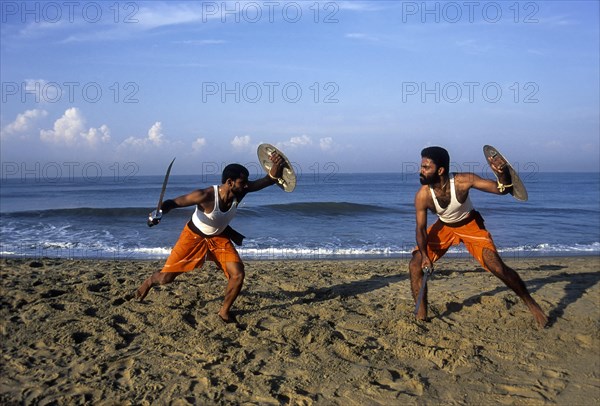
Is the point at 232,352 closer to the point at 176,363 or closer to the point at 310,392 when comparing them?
the point at 176,363

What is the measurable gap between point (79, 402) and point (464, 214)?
3.65 meters

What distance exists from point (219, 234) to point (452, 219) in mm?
2282

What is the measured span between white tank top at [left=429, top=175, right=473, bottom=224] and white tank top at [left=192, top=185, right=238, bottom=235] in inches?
76.7

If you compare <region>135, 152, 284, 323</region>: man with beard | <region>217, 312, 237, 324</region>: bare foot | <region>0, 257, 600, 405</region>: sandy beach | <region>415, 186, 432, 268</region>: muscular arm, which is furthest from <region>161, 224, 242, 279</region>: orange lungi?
<region>415, 186, 432, 268</region>: muscular arm

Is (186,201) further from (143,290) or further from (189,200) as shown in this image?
(143,290)

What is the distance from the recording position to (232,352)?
4.36 m

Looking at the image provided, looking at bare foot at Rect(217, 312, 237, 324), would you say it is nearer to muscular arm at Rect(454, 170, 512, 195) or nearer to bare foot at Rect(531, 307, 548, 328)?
muscular arm at Rect(454, 170, 512, 195)

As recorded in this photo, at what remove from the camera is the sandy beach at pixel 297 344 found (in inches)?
146

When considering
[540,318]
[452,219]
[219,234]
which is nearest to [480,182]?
[452,219]

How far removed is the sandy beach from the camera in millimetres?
3709

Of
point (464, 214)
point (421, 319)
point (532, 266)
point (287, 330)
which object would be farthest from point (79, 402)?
point (532, 266)

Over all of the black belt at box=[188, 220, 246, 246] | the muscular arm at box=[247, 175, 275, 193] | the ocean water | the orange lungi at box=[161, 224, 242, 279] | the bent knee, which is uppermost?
the muscular arm at box=[247, 175, 275, 193]

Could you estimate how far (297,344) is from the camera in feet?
15.0

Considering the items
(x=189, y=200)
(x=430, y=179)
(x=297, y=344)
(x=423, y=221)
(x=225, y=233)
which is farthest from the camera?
(x=225, y=233)
